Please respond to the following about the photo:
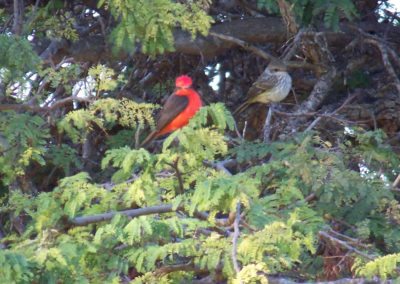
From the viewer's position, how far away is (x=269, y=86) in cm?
920

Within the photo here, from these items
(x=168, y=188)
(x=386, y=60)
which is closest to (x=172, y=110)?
(x=386, y=60)

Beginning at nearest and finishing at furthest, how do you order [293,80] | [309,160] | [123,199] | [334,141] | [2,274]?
[2,274] → [123,199] → [309,160] → [334,141] → [293,80]

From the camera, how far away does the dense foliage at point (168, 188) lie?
17.6 feet

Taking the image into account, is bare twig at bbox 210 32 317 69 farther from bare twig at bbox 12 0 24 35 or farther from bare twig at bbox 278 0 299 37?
bare twig at bbox 12 0 24 35

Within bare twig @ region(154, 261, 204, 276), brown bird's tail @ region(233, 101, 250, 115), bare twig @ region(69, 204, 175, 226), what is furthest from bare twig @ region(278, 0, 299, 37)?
bare twig @ region(69, 204, 175, 226)

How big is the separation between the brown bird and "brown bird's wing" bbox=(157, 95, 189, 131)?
1.15 meters

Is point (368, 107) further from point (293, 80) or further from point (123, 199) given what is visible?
point (123, 199)

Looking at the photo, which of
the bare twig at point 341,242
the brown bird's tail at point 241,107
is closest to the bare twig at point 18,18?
the brown bird's tail at point 241,107

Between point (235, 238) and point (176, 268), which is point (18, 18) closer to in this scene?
point (176, 268)

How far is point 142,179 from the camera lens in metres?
5.58

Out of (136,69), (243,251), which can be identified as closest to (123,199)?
(243,251)

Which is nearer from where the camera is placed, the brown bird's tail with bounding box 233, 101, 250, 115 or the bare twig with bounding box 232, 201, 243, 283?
the bare twig with bounding box 232, 201, 243, 283

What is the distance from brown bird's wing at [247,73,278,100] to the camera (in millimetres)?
9133

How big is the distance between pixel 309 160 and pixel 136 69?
108 inches
